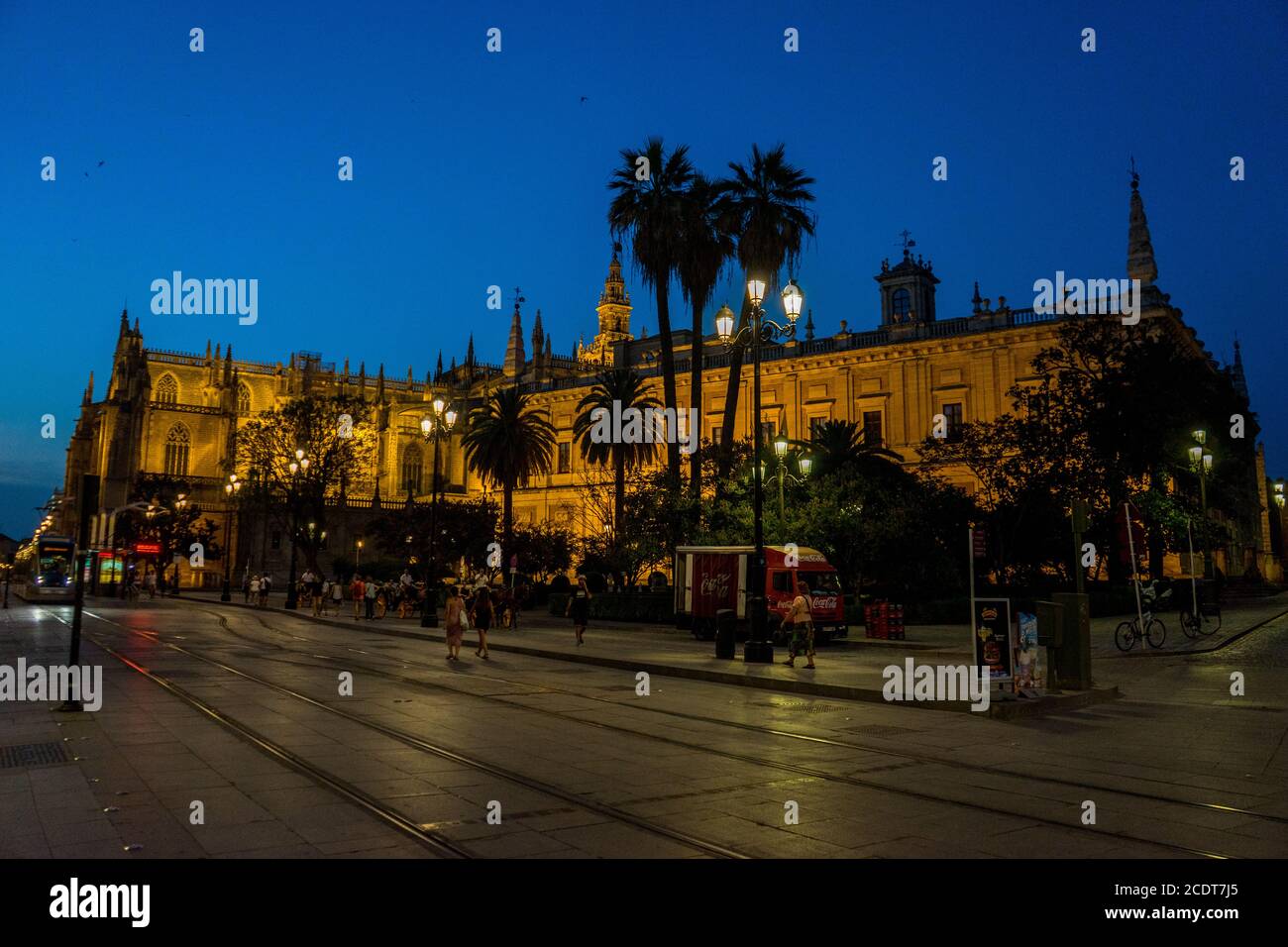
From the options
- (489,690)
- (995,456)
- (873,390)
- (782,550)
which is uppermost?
(873,390)

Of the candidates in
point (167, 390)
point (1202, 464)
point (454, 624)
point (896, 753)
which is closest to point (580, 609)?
point (454, 624)

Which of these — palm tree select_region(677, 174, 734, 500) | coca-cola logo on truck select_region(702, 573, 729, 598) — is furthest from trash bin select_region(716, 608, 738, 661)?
palm tree select_region(677, 174, 734, 500)

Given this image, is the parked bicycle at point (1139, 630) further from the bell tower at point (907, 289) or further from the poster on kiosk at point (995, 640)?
the bell tower at point (907, 289)

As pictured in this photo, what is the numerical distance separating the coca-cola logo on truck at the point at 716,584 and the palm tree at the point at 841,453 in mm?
14346

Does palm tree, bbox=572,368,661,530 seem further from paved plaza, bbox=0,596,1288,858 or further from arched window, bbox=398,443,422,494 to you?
paved plaza, bbox=0,596,1288,858

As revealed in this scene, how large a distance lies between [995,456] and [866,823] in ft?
114

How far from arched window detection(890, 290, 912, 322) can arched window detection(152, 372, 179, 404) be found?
57.6m

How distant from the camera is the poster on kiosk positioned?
11406 millimetres

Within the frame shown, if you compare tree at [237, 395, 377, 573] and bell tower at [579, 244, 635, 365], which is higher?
bell tower at [579, 244, 635, 365]

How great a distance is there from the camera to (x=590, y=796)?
6.40m

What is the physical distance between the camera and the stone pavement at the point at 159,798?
498cm

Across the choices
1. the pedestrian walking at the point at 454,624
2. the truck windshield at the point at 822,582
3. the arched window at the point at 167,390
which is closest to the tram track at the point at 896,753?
the pedestrian walking at the point at 454,624

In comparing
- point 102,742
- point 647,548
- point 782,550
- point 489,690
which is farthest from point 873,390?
point 102,742
